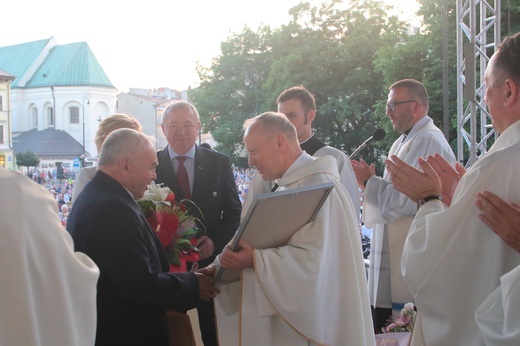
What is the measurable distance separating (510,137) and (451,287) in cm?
57

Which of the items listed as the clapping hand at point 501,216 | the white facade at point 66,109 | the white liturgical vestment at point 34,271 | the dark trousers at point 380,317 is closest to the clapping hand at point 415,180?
the clapping hand at point 501,216

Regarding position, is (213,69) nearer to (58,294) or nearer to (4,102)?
(4,102)

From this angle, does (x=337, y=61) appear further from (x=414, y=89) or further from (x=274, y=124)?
(x=274, y=124)

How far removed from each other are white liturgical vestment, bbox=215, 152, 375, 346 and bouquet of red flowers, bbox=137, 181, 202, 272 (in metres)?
0.36

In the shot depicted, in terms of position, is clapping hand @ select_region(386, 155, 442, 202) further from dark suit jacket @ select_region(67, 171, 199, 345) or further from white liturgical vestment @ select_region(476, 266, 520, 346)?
dark suit jacket @ select_region(67, 171, 199, 345)

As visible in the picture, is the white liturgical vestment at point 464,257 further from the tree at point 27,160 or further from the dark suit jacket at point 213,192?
the tree at point 27,160

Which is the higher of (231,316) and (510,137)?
(510,137)

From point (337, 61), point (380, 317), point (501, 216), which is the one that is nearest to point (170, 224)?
point (501, 216)

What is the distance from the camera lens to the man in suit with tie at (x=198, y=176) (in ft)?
14.8

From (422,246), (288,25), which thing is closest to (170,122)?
(422,246)

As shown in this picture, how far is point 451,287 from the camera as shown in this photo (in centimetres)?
218

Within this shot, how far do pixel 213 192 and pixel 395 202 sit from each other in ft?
4.63

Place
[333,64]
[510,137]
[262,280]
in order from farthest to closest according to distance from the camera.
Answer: [333,64] < [262,280] < [510,137]

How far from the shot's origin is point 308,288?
2.96 meters
